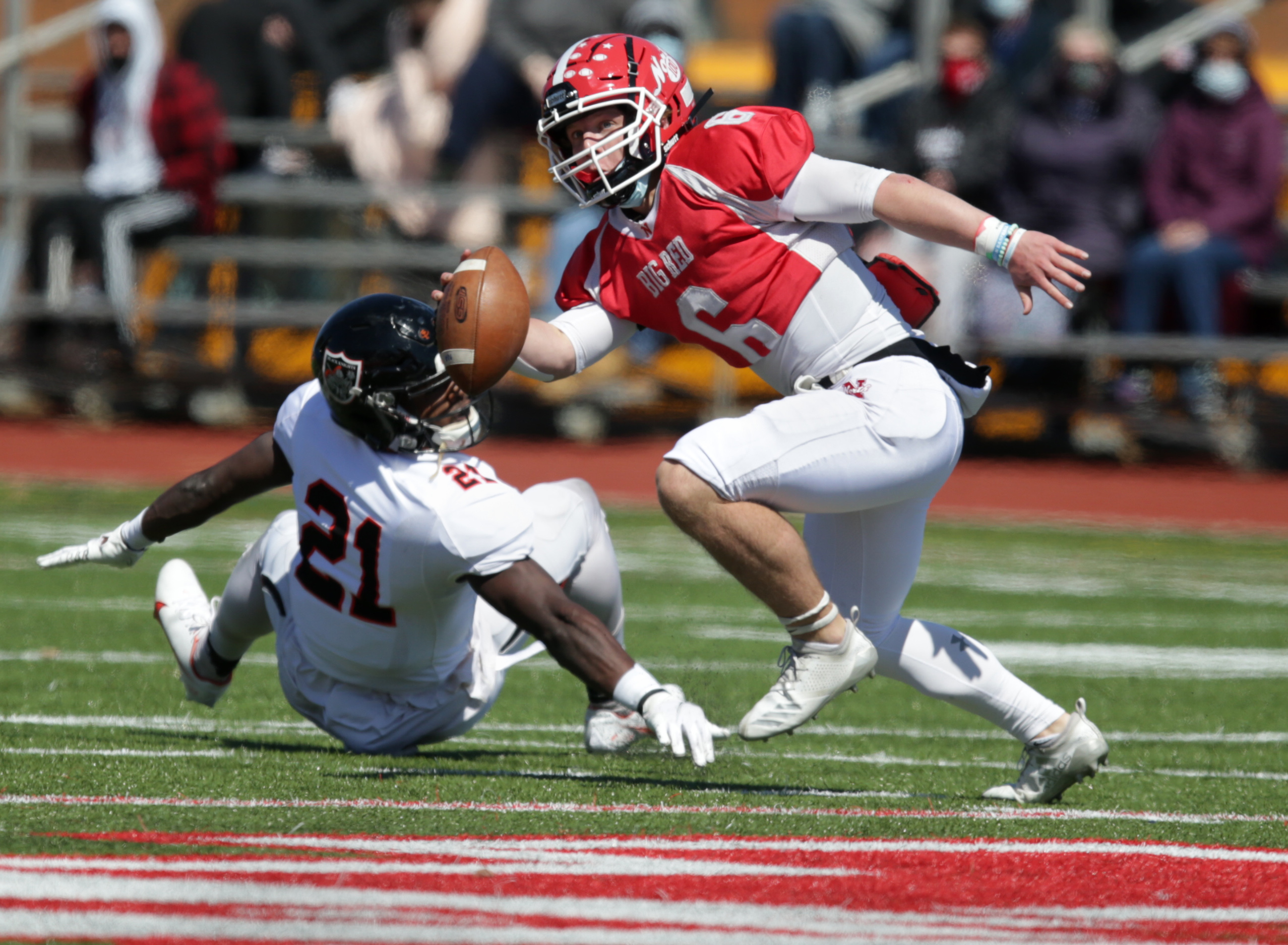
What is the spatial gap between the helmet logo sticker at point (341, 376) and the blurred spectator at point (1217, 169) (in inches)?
311

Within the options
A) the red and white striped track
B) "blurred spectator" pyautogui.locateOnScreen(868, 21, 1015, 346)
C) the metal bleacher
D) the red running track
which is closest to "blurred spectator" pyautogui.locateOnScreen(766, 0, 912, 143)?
the metal bleacher

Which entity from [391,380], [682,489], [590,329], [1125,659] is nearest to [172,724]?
[391,380]

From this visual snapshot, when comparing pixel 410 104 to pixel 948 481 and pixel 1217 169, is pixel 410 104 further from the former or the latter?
pixel 1217 169

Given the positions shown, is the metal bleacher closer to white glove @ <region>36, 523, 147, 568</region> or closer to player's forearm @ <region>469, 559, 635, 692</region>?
white glove @ <region>36, 523, 147, 568</region>

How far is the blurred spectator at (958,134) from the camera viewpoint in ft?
35.6

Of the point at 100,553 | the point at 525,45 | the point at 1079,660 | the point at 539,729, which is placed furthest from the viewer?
the point at 525,45

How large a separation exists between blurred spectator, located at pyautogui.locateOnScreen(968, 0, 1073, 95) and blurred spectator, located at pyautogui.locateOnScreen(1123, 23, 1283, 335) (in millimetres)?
1007

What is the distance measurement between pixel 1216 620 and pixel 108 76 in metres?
7.78

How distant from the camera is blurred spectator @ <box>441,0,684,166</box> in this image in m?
11.4

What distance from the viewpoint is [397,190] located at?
12.0 metres

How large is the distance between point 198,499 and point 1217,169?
26.5 ft

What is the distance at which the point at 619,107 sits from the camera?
4.14m

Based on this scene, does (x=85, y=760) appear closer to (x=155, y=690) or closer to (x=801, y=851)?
(x=155, y=690)

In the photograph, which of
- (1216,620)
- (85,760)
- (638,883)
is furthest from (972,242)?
(1216,620)
